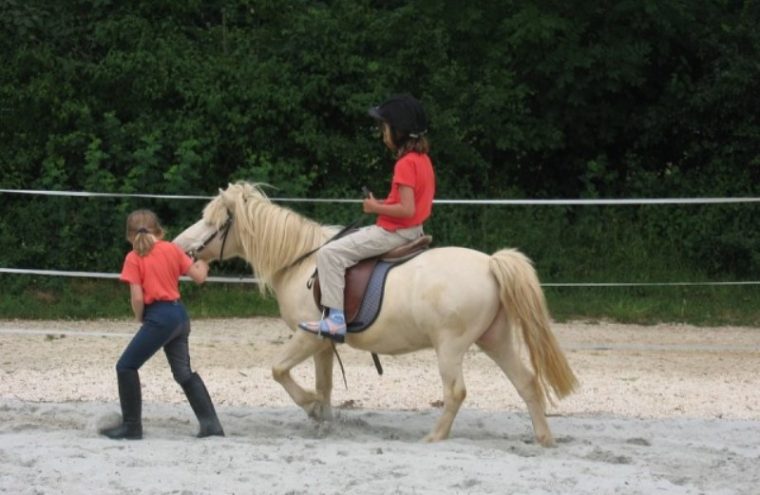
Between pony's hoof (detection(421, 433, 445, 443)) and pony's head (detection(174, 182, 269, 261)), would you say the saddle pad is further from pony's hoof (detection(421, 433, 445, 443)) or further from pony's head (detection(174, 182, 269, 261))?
pony's head (detection(174, 182, 269, 261))

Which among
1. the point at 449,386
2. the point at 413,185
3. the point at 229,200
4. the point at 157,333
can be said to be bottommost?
the point at 449,386

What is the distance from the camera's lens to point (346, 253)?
7812 millimetres

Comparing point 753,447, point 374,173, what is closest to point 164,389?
point 753,447

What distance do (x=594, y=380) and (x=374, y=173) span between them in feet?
20.2

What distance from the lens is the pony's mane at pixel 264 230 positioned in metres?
8.16

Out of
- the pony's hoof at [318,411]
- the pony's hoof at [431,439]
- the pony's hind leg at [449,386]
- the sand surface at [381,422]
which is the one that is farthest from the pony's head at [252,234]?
the pony's hoof at [431,439]

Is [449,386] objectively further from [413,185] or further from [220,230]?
[220,230]

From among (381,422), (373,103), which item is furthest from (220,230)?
(373,103)

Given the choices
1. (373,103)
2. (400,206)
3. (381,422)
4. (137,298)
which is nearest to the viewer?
(137,298)

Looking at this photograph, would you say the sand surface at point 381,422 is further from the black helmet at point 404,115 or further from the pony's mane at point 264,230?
the black helmet at point 404,115

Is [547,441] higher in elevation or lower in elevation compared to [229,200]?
lower

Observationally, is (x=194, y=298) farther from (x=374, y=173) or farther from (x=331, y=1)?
(x=331, y=1)

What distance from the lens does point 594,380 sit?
10281 millimetres

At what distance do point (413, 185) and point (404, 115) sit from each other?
0.41 metres
